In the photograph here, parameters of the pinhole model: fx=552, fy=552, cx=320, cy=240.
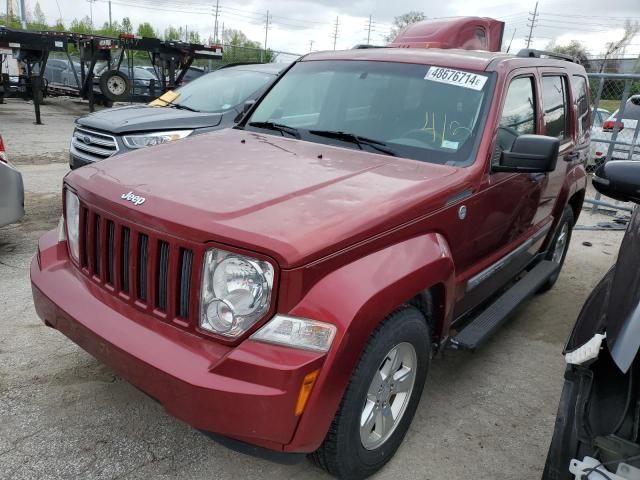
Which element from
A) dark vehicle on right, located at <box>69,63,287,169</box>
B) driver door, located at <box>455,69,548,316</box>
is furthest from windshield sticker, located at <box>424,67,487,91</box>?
dark vehicle on right, located at <box>69,63,287,169</box>

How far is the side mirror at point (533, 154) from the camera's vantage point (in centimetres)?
289

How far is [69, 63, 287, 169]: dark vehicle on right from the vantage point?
6145mm

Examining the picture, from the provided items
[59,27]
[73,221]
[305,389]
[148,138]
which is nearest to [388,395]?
[305,389]

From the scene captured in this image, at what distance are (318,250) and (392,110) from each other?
1570 millimetres

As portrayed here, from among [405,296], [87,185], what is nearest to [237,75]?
[87,185]

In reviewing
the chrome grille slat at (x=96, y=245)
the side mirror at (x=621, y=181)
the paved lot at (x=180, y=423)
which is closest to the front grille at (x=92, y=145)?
the paved lot at (x=180, y=423)

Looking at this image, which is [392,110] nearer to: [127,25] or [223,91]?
[223,91]

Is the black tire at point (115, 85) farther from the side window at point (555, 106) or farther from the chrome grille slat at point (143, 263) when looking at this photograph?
the chrome grille slat at point (143, 263)

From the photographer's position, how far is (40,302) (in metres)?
2.67

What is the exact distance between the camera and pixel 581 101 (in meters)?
4.76

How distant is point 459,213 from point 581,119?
8.59 feet

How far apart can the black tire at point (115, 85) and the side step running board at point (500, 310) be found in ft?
47.2

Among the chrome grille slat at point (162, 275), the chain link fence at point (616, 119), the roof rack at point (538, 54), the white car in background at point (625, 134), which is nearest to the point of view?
the chrome grille slat at point (162, 275)

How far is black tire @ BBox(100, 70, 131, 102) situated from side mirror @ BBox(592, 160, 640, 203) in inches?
623
